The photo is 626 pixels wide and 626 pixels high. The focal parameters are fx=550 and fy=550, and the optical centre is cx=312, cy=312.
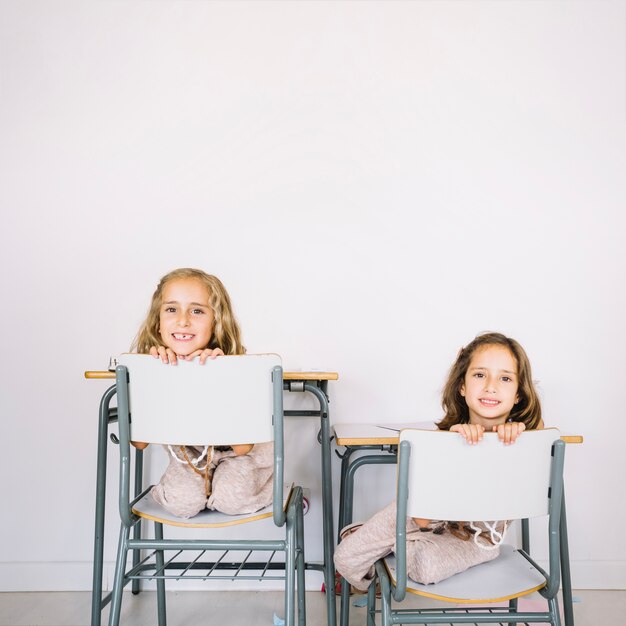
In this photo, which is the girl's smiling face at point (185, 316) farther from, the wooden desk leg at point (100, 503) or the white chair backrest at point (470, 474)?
the white chair backrest at point (470, 474)

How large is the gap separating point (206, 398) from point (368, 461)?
0.80m

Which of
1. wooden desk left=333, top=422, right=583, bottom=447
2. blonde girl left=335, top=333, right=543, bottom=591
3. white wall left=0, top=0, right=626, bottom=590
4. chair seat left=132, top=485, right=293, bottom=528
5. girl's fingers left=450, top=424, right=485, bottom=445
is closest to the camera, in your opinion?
girl's fingers left=450, top=424, right=485, bottom=445

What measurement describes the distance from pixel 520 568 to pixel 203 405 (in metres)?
0.82

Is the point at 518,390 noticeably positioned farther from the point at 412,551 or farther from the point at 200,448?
the point at 200,448

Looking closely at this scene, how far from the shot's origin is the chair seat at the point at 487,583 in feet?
3.67

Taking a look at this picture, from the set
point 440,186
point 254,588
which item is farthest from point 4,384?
point 440,186

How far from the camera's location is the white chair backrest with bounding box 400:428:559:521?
1.07 m

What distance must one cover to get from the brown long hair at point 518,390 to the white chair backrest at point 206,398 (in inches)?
25.1

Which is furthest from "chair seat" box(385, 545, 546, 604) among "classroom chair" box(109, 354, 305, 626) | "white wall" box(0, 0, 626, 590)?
"white wall" box(0, 0, 626, 590)

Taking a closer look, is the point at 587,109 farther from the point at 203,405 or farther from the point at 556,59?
the point at 203,405

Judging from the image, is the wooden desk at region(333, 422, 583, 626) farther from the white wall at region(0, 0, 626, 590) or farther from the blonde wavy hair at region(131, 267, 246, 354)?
the blonde wavy hair at region(131, 267, 246, 354)

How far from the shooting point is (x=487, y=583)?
3.87 ft

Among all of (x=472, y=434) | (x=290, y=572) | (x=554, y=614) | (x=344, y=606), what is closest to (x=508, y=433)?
(x=472, y=434)

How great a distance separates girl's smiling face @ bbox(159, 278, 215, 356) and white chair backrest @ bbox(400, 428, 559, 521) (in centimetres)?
79
